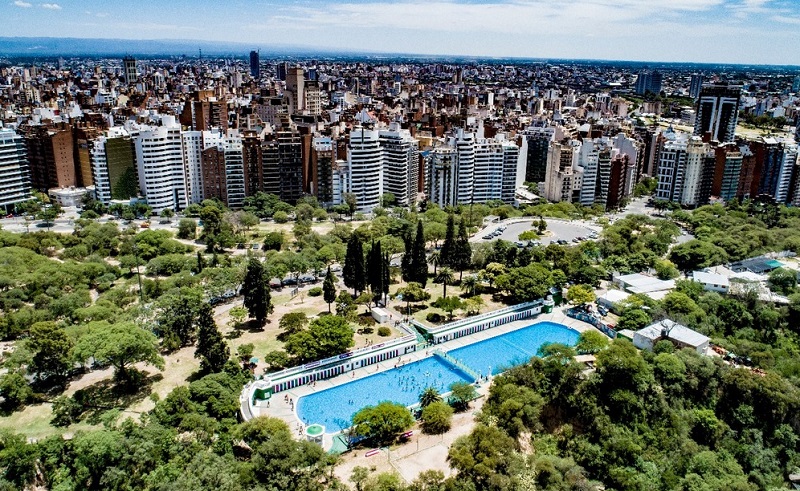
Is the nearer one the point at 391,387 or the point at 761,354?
the point at 391,387

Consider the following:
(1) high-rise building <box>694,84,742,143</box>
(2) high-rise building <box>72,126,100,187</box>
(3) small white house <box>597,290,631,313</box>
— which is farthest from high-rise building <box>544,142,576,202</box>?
(2) high-rise building <box>72,126,100,187</box>

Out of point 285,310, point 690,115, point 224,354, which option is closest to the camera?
point 224,354

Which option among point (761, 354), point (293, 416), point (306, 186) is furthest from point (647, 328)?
point (306, 186)

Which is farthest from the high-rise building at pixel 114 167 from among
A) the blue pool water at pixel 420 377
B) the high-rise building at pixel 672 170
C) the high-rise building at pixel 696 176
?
the high-rise building at pixel 696 176

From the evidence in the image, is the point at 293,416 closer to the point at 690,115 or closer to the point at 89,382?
the point at 89,382

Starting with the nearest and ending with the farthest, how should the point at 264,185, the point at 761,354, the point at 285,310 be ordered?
the point at 761,354
the point at 285,310
the point at 264,185

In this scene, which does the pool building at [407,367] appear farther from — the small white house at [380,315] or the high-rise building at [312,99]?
the high-rise building at [312,99]
